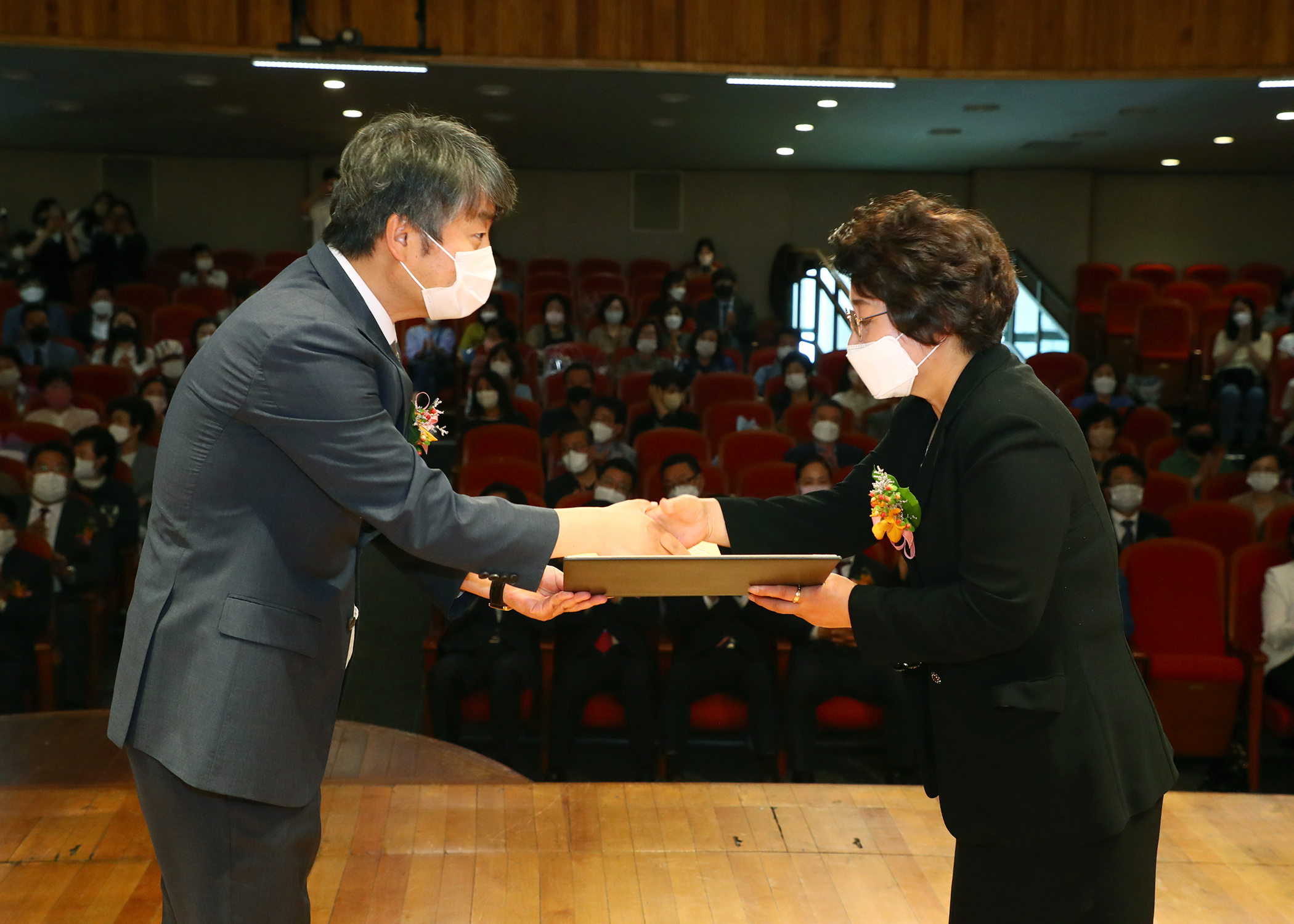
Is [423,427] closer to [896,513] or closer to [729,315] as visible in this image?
[896,513]

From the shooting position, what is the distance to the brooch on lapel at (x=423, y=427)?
1683mm

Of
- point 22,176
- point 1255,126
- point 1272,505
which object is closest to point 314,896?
point 1272,505

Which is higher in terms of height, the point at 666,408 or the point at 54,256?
the point at 54,256

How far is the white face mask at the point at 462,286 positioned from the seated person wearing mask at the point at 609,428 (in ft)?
14.9

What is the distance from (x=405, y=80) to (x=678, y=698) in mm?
5914

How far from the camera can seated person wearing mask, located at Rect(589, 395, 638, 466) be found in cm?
622

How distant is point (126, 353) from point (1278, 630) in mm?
7245

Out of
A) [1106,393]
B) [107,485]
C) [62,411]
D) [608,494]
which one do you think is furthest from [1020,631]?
[1106,393]

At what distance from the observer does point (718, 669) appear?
4.18 m

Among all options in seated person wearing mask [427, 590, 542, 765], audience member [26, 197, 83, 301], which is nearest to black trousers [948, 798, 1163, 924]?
seated person wearing mask [427, 590, 542, 765]

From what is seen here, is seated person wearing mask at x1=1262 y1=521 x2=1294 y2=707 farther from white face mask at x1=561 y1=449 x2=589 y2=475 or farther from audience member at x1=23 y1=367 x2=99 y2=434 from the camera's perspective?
audience member at x1=23 y1=367 x2=99 y2=434

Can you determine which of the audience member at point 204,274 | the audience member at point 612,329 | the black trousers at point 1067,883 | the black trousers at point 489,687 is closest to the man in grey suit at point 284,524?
the black trousers at point 1067,883

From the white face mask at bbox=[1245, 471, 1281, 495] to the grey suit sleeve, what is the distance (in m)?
5.26

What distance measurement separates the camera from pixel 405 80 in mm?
8383
